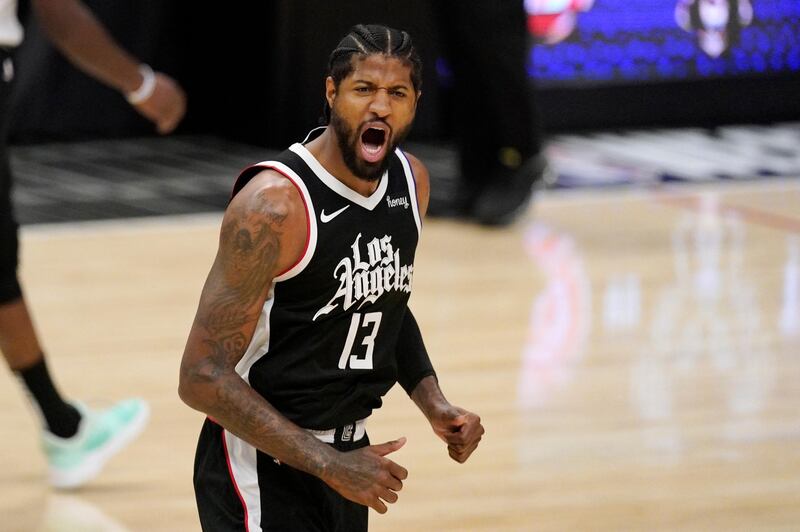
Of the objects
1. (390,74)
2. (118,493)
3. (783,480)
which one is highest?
(390,74)

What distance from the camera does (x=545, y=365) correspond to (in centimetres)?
477

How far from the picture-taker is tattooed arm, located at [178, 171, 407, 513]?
197 cm

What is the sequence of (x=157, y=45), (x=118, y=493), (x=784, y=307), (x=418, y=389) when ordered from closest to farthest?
(x=418, y=389) → (x=118, y=493) → (x=784, y=307) → (x=157, y=45)

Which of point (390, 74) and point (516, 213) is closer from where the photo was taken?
point (390, 74)

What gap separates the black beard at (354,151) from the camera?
6.79 feet

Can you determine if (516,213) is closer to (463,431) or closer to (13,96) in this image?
(13,96)

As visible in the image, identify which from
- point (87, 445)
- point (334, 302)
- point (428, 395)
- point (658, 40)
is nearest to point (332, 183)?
point (334, 302)

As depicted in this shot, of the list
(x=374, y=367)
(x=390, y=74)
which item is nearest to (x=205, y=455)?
(x=374, y=367)

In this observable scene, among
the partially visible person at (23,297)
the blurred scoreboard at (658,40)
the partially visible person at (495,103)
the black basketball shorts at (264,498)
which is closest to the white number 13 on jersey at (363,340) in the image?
the black basketball shorts at (264,498)

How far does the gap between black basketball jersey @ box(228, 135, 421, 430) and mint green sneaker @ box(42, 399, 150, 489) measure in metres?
1.54

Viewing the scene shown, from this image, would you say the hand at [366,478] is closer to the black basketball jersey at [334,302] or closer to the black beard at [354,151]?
the black basketball jersey at [334,302]

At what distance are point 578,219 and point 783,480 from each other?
366 centimetres

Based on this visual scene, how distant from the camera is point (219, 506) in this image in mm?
2277

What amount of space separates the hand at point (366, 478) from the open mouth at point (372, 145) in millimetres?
467
